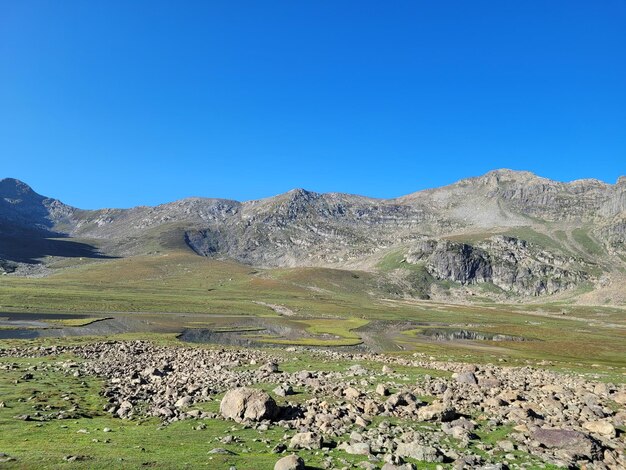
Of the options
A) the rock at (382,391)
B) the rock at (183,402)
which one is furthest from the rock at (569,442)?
the rock at (183,402)

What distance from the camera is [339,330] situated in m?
123

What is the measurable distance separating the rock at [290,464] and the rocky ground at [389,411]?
5cm

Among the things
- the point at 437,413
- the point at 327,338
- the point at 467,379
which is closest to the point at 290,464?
the point at 437,413

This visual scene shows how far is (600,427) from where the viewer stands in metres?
27.8

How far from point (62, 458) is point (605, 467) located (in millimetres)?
25895

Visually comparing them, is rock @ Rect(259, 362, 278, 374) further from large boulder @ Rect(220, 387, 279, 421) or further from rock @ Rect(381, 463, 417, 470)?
rock @ Rect(381, 463, 417, 470)

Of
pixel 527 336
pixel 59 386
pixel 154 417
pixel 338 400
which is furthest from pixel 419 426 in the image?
pixel 527 336

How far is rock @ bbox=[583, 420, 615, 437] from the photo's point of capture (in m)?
27.1

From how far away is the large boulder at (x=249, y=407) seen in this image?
2711 centimetres

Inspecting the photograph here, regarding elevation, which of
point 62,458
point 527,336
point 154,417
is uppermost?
point 62,458

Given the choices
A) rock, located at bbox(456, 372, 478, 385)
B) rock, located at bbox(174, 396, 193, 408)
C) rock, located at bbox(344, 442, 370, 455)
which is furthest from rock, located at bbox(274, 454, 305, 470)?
rock, located at bbox(456, 372, 478, 385)

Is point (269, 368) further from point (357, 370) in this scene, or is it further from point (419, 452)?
point (419, 452)

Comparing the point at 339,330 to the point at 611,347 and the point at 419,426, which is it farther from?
the point at 419,426

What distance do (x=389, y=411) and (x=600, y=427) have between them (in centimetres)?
1346
